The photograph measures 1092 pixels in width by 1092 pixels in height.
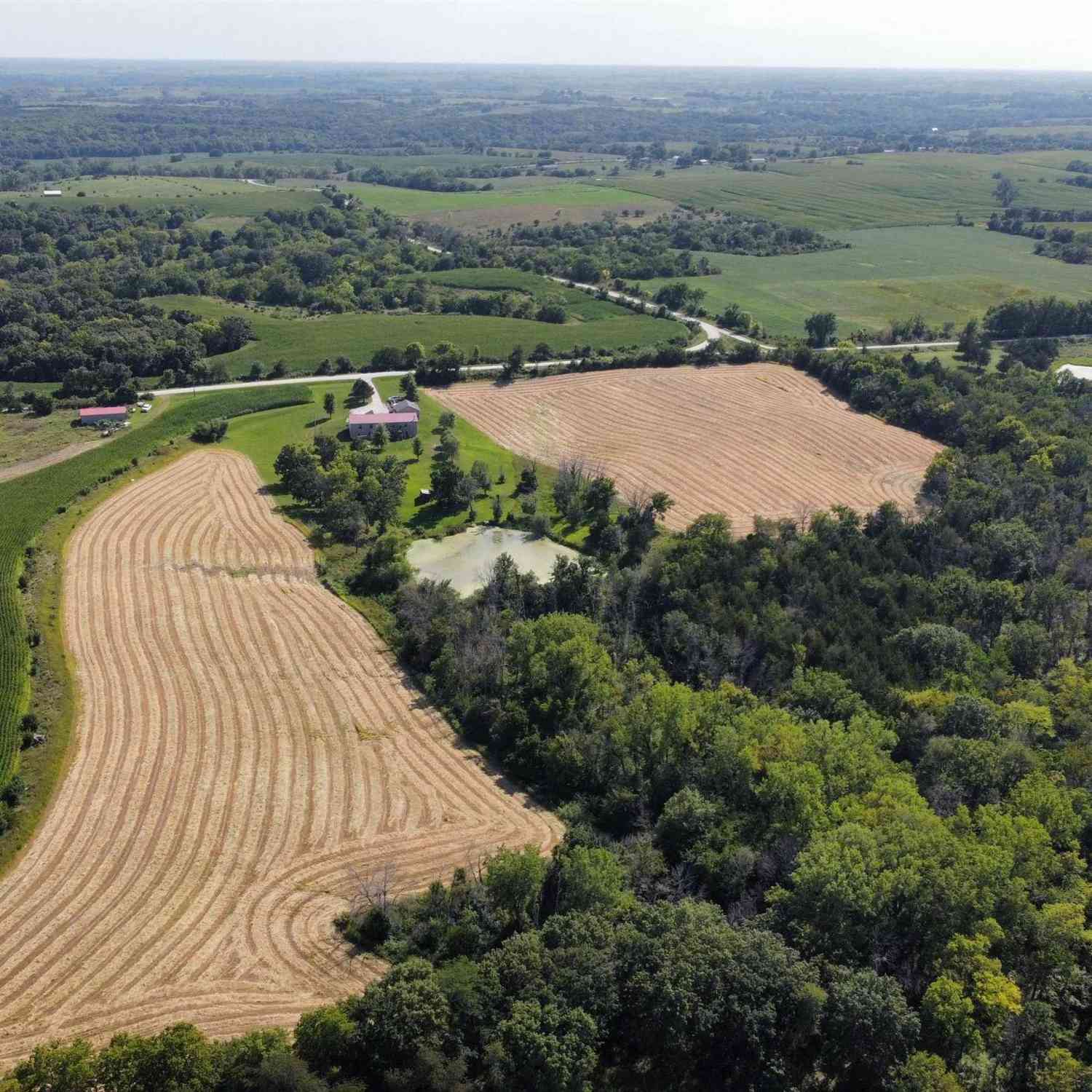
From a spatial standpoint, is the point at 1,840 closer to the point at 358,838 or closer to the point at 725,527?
the point at 358,838

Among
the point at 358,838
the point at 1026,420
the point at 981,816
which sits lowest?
the point at 358,838

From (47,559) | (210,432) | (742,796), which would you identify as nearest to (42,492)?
(47,559)

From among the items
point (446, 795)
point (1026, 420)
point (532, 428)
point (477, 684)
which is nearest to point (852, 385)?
point (1026, 420)

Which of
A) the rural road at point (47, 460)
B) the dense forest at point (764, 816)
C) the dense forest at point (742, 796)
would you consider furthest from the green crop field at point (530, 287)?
the rural road at point (47, 460)

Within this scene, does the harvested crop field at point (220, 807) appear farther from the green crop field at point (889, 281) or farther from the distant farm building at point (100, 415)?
the green crop field at point (889, 281)

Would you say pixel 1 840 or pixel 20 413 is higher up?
pixel 20 413

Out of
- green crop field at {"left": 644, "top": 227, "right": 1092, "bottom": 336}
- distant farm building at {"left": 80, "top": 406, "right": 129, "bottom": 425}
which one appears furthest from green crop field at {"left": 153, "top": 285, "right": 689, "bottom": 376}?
green crop field at {"left": 644, "top": 227, "right": 1092, "bottom": 336}
